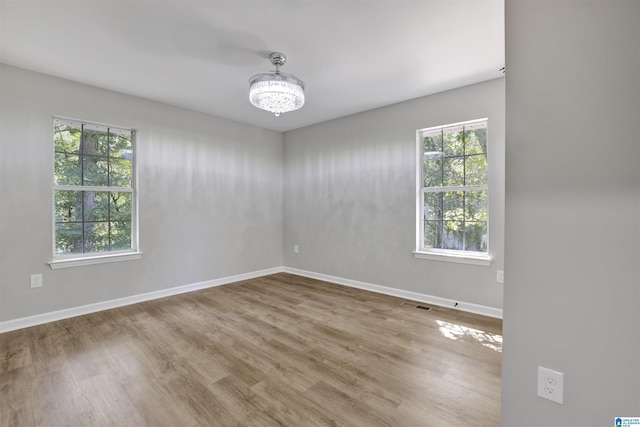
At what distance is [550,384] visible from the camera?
1.01 m

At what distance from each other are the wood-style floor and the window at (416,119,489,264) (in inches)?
33.5

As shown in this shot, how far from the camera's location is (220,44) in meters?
2.38

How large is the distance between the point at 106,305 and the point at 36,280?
Answer: 0.70m

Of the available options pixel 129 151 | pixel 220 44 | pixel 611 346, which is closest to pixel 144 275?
pixel 129 151

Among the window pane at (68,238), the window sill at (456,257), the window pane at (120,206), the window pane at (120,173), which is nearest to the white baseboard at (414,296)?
the window sill at (456,257)

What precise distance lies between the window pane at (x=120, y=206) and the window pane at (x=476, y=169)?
4.20m

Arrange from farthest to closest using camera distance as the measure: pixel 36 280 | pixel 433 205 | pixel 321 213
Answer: pixel 321 213, pixel 433 205, pixel 36 280

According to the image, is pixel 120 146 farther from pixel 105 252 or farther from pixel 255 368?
pixel 255 368

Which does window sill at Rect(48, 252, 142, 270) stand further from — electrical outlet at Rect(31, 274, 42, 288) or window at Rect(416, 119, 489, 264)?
window at Rect(416, 119, 489, 264)

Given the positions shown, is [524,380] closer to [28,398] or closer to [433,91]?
[28,398]

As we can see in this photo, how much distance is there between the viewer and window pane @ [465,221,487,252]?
3.22 m

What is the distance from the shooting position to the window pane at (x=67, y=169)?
307cm

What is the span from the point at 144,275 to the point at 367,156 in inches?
134

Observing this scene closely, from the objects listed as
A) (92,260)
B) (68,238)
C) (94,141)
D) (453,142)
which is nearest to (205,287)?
(92,260)
